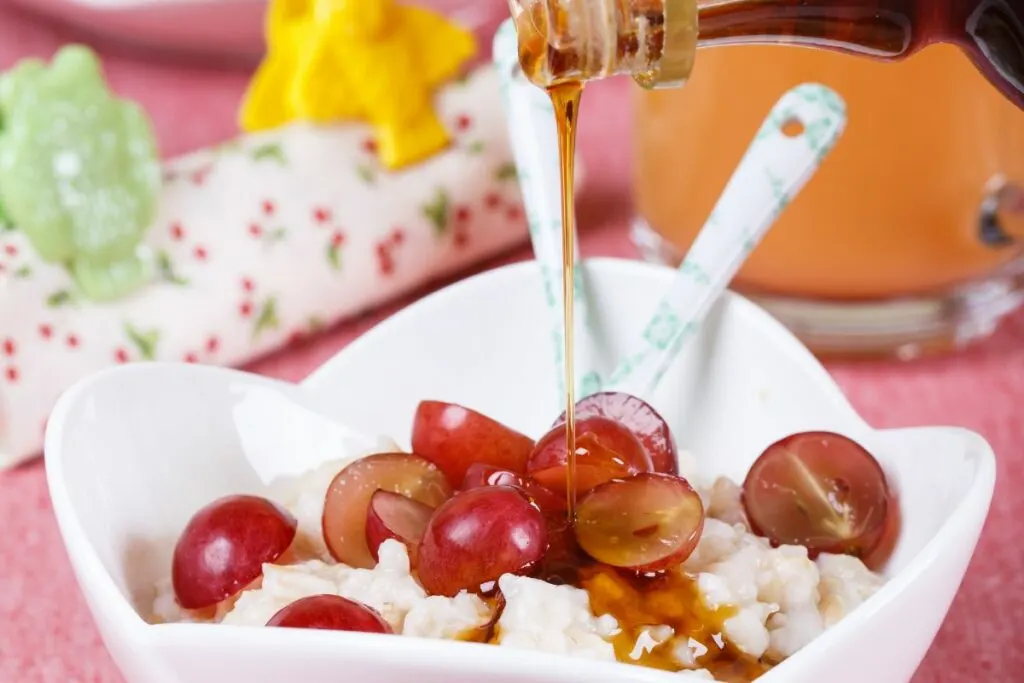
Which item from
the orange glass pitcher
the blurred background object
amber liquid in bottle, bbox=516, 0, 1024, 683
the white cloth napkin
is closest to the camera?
amber liquid in bottle, bbox=516, 0, 1024, 683

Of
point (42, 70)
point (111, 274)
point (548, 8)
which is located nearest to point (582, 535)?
point (548, 8)

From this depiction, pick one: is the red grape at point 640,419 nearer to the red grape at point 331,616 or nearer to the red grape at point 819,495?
the red grape at point 819,495

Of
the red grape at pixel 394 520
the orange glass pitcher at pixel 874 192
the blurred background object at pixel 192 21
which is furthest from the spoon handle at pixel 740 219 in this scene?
the blurred background object at pixel 192 21

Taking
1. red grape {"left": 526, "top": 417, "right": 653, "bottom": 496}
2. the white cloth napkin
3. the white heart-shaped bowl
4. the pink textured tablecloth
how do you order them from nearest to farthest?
the white heart-shaped bowl → red grape {"left": 526, "top": 417, "right": 653, "bottom": 496} → the pink textured tablecloth → the white cloth napkin

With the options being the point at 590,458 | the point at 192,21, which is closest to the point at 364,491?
the point at 590,458

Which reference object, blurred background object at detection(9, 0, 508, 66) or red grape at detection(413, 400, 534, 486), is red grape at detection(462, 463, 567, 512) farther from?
blurred background object at detection(9, 0, 508, 66)

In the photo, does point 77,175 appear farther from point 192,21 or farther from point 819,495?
point 819,495

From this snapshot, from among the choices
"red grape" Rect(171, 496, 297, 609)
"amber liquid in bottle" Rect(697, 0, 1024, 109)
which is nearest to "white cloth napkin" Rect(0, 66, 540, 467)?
"red grape" Rect(171, 496, 297, 609)
